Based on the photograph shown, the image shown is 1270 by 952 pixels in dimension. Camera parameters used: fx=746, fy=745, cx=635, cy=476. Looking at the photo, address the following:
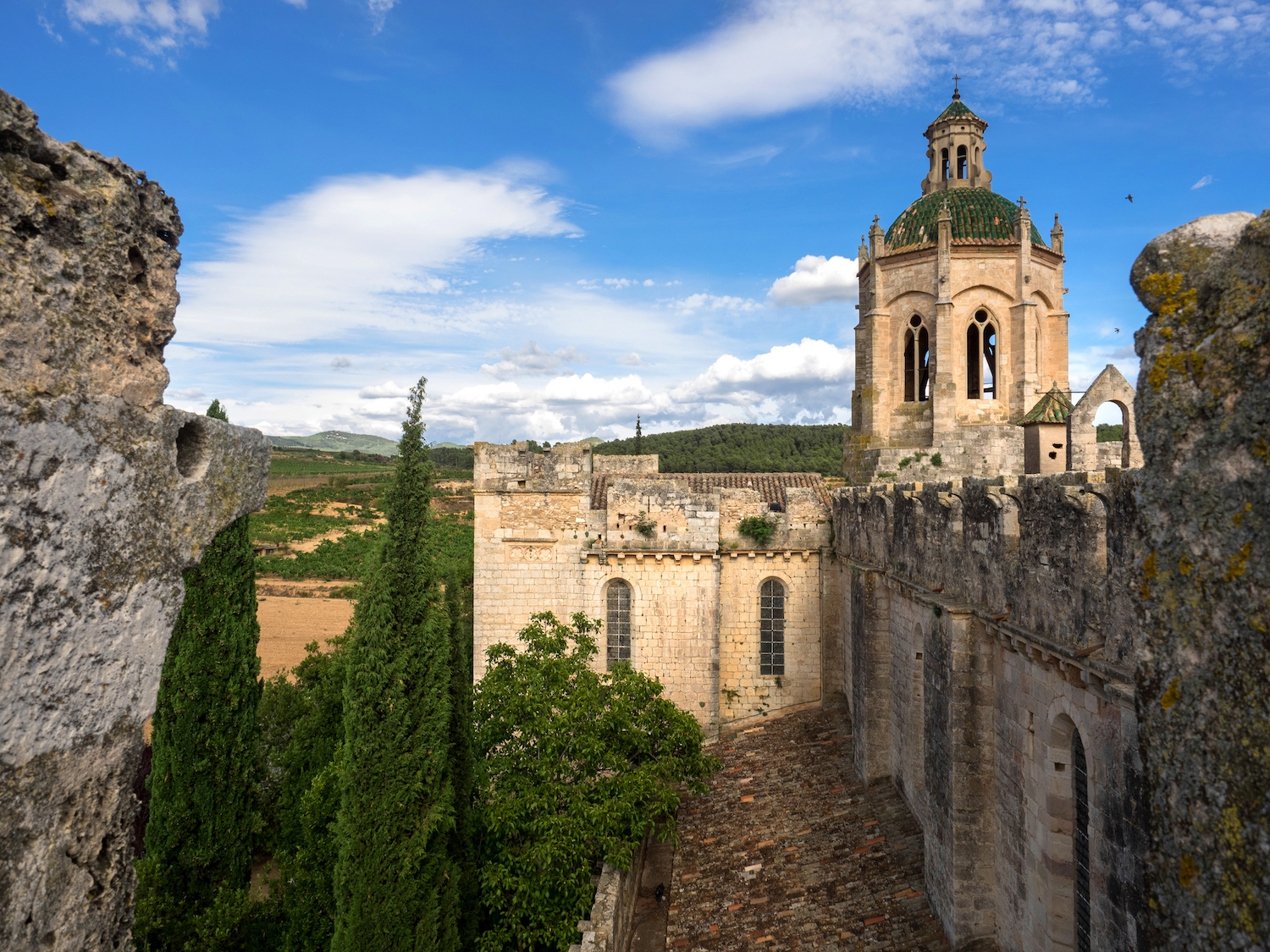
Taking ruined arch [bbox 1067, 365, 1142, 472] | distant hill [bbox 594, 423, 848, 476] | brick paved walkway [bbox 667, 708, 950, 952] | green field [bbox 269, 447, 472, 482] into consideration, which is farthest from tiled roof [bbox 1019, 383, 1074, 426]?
green field [bbox 269, 447, 472, 482]

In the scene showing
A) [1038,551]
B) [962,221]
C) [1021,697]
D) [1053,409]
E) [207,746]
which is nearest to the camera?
[1038,551]

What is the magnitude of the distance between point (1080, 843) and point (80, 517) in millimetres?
9057

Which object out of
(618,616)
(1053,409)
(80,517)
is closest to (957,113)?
(1053,409)

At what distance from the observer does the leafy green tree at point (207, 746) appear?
12.8 m

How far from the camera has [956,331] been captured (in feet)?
66.6

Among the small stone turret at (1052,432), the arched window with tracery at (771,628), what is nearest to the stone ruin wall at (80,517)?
the small stone turret at (1052,432)

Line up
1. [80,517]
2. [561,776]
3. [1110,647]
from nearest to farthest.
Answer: [80,517] → [1110,647] → [561,776]

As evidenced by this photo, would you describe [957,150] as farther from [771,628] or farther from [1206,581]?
[1206,581]

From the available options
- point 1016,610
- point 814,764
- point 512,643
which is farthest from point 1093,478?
point 512,643

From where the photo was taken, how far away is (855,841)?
41.7ft

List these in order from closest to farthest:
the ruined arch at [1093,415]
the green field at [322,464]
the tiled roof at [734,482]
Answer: the ruined arch at [1093,415] < the tiled roof at [734,482] < the green field at [322,464]

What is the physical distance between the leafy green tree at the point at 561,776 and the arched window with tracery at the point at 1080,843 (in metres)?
6.56

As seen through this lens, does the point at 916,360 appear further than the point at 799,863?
Yes

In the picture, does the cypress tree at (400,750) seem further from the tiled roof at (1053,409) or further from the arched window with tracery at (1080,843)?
the tiled roof at (1053,409)
